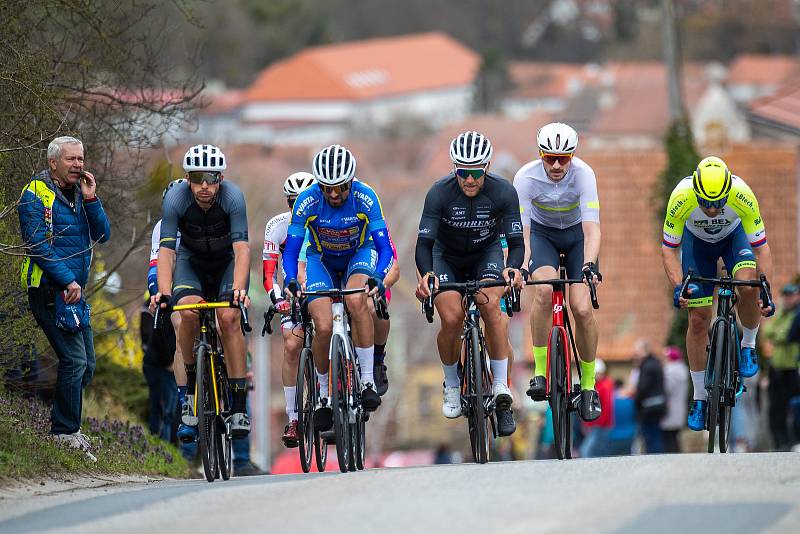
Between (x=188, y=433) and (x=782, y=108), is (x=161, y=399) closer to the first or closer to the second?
(x=188, y=433)

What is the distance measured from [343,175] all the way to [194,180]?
110 cm

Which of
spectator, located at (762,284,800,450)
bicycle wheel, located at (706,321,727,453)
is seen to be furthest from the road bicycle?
spectator, located at (762,284,800,450)

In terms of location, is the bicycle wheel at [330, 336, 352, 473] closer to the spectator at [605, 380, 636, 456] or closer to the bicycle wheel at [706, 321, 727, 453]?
the bicycle wheel at [706, 321, 727, 453]

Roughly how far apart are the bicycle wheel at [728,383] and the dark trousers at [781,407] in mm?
5941

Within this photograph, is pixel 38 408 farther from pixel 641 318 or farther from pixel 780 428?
pixel 641 318

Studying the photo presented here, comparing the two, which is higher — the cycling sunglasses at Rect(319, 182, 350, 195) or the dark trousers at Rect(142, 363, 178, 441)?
the cycling sunglasses at Rect(319, 182, 350, 195)

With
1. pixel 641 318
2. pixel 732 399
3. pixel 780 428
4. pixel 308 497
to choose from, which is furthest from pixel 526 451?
pixel 308 497

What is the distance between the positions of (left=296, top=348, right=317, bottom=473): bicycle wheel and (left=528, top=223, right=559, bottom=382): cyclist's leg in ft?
6.22

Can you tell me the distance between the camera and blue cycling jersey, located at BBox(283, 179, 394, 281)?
14.1m

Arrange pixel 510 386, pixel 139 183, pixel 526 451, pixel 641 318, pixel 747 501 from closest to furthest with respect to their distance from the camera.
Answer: pixel 747 501 → pixel 510 386 → pixel 139 183 → pixel 526 451 → pixel 641 318

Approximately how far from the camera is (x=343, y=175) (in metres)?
13.8

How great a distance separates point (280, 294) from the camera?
15.3m

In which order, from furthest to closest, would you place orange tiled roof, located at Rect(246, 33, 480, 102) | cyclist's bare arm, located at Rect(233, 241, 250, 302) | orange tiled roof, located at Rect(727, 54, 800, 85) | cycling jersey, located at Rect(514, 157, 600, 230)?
orange tiled roof, located at Rect(246, 33, 480, 102), orange tiled roof, located at Rect(727, 54, 800, 85), cycling jersey, located at Rect(514, 157, 600, 230), cyclist's bare arm, located at Rect(233, 241, 250, 302)

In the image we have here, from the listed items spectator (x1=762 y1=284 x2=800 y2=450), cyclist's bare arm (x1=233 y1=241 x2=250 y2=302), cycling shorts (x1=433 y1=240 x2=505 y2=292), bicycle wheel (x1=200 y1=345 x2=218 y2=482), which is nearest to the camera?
bicycle wheel (x1=200 y1=345 x2=218 y2=482)
